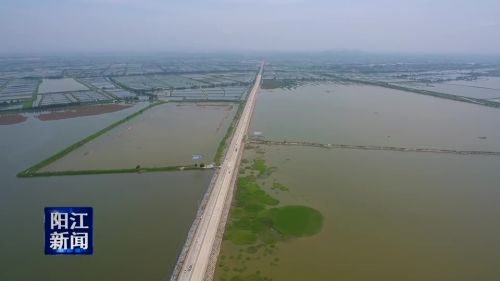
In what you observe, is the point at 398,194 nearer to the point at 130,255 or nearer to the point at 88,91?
the point at 130,255

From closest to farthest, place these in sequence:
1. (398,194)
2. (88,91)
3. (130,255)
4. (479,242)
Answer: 1. (130,255)
2. (479,242)
3. (398,194)
4. (88,91)

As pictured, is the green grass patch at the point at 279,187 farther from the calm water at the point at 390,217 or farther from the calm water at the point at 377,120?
the calm water at the point at 377,120

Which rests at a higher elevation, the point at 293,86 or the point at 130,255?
the point at 293,86

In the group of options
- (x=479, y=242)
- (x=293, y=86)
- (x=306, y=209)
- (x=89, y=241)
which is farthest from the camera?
(x=293, y=86)

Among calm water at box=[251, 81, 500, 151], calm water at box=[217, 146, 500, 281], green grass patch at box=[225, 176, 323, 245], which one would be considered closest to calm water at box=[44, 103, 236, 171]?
calm water at box=[251, 81, 500, 151]

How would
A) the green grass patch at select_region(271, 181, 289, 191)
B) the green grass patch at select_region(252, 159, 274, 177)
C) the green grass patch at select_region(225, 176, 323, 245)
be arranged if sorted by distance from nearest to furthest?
the green grass patch at select_region(225, 176, 323, 245)
the green grass patch at select_region(271, 181, 289, 191)
the green grass patch at select_region(252, 159, 274, 177)

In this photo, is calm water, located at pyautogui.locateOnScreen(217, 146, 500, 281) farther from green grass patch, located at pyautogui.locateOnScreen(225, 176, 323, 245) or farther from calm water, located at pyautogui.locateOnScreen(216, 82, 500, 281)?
green grass patch, located at pyautogui.locateOnScreen(225, 176, 323, 245)

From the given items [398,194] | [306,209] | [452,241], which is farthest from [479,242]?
[306,209]
